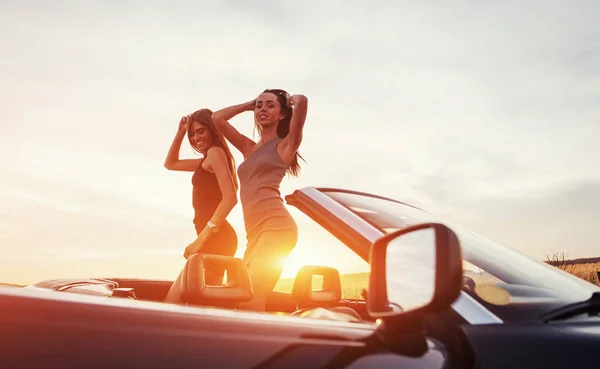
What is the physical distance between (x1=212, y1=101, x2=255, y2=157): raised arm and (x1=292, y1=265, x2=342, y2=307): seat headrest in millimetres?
2200

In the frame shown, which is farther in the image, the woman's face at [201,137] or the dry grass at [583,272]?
the dry grass at [583,272]

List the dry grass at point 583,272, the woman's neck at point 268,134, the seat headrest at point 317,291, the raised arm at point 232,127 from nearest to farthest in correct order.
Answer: the seat headrest at point 317,291 → the woman's neck at point 268,134 → the raised arm at point 232,127 → the dry grass at point 583,272

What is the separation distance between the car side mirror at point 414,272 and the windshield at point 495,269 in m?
0.19

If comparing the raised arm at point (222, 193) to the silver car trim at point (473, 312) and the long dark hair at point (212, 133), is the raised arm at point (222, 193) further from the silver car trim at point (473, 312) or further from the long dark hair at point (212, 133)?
the silver car trim at point (473, 312)

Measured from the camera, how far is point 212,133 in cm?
506

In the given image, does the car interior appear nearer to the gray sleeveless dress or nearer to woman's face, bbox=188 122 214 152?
the gray sleeveless dress

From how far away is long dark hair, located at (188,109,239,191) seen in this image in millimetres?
5004

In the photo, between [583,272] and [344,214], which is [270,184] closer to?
[344,214]

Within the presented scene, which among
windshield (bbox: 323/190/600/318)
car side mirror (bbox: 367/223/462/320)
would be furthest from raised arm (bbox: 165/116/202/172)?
car side mirror (bbox: 367/223/462/320)

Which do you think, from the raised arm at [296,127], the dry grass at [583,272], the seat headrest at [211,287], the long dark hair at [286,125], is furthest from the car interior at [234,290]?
the dry grass at [583,272]

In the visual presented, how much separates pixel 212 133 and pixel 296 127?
1220 mm

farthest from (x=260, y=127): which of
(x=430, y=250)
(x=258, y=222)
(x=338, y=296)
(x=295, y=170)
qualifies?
(x=430, y=250)

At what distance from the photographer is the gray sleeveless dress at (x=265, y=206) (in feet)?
12.7

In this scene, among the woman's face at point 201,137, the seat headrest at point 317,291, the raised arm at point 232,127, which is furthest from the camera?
the woman's face at point 201,137
